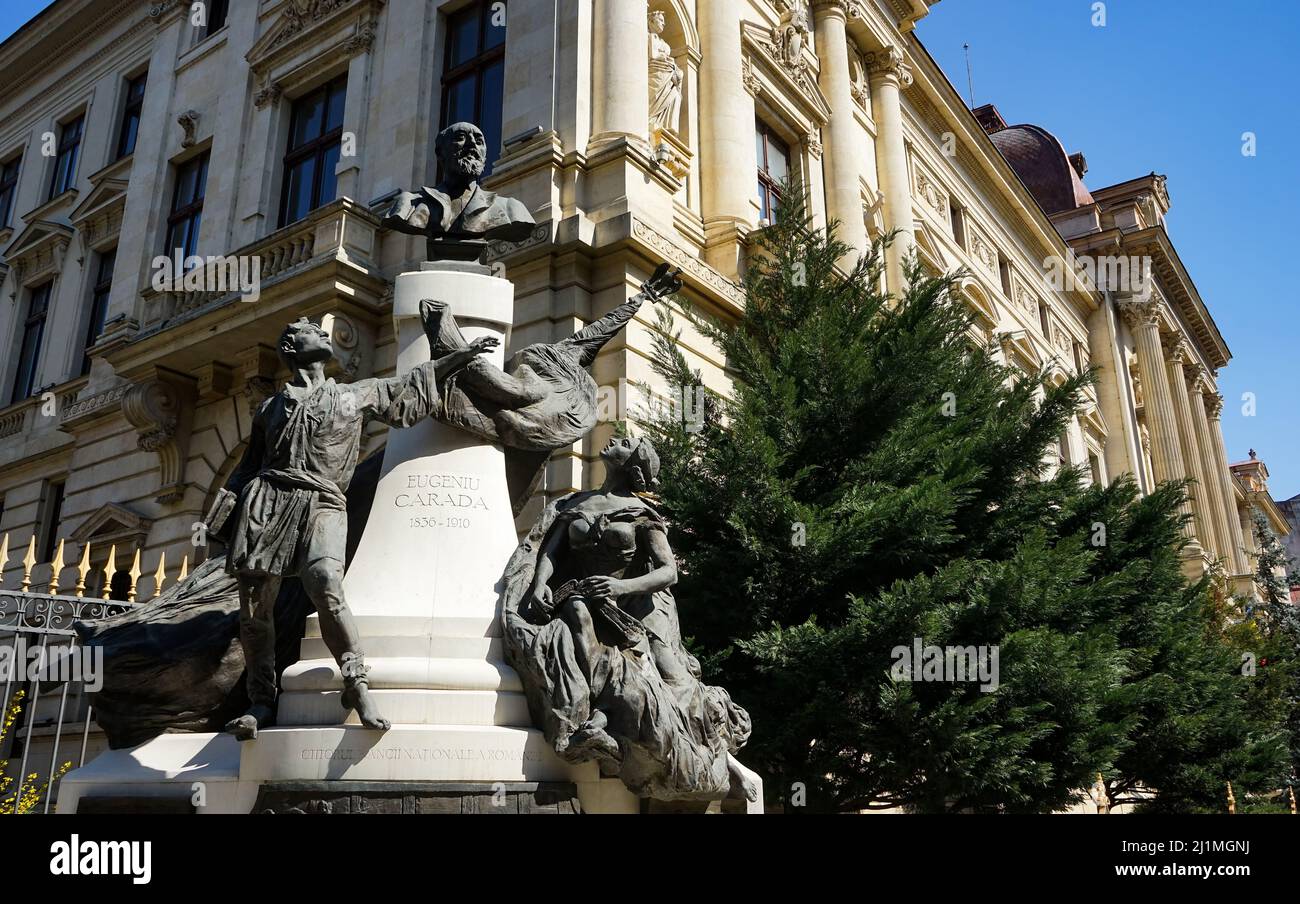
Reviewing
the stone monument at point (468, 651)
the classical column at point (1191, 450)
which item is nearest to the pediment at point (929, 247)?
the classical column at point (1191, 450)

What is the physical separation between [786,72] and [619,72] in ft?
19.6

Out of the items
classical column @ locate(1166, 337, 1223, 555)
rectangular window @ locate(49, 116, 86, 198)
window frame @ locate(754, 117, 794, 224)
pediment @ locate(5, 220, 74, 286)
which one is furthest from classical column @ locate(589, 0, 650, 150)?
classical column @ locate(1166, 337, 1223, 555)

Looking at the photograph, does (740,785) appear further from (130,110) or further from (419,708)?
(130,110)

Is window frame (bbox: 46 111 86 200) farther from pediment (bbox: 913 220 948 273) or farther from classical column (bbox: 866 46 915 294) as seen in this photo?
pediment (bbox: 913 220 948 273)

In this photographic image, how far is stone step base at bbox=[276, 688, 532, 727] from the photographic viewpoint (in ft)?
14.4

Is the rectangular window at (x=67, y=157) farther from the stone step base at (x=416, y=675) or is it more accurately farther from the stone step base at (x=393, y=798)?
the stone step base at (x=393, y=798)

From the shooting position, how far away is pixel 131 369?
16.4 metres

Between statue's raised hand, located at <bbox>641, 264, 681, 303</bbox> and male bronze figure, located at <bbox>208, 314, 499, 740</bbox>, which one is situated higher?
statue's raised hand, located at <bbox>641, 264, 681, 303</bbox>

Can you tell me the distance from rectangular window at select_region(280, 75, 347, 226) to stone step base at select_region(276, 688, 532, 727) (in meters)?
13.9

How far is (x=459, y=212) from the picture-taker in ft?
21.0

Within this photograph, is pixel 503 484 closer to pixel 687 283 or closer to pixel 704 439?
pixel 704 439

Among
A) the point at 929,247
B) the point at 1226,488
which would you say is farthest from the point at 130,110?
the point at 1226,488

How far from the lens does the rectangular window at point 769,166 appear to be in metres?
17.9

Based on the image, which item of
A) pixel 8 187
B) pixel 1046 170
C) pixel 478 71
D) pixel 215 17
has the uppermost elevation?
pixel 1046 170
